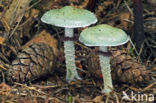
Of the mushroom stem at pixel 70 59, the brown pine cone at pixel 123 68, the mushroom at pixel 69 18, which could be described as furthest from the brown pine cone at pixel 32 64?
the brown pine cone at pixel 123 68

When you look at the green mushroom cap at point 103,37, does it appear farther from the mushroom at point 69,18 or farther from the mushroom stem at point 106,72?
the mushroom stem at point 106,72

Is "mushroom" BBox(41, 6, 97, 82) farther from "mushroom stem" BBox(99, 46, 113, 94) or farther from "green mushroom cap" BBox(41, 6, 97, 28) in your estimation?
"mushroom stem" BBox(99, 46, 113, 94)

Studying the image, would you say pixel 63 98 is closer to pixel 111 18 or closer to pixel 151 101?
pixel 151 101

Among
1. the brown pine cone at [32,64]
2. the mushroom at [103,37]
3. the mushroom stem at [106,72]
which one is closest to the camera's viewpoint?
the mushroom at [103,37]

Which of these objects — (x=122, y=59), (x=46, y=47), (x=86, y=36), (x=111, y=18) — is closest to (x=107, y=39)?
(x=86, y=36)

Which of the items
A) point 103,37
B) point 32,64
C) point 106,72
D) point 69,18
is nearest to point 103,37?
point 103,37

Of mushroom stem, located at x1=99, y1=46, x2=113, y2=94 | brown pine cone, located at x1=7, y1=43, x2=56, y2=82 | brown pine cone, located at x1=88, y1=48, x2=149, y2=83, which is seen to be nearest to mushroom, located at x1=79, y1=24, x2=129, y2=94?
mushroom stem, located at x1=99, y1=46, x2=113, y2=94
